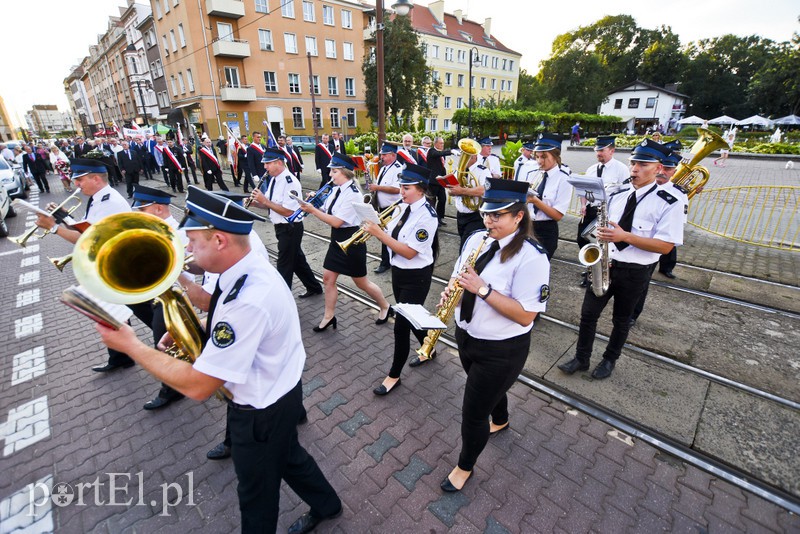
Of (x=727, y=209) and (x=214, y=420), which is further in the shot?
(x=727, y=209)

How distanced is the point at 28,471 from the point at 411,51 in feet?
127

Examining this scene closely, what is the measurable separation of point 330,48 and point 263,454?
44.3 m

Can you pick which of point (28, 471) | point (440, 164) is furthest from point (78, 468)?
point (440, 164)

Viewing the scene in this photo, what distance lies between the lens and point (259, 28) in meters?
34.3

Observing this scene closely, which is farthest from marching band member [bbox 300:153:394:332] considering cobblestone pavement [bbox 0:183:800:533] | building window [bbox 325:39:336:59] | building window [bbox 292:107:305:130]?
building window [bbox 325:39:336:59]

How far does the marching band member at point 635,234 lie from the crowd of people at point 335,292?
0.5 inches

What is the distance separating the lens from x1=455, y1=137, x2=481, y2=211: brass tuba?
6012mm

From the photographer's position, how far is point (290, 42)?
1422 inches

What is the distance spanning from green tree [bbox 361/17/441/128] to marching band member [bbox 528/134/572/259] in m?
28.8

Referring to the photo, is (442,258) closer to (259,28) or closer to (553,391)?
(553,391)

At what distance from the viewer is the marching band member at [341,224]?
16.2 feet

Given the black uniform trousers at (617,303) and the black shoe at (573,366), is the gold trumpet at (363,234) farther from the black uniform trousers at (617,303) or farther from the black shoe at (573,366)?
the black shoe at (573,366)

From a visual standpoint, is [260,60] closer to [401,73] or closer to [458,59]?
[401,73]

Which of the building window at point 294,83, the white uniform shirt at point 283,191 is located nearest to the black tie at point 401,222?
the white uniform shirt at point 283,191
